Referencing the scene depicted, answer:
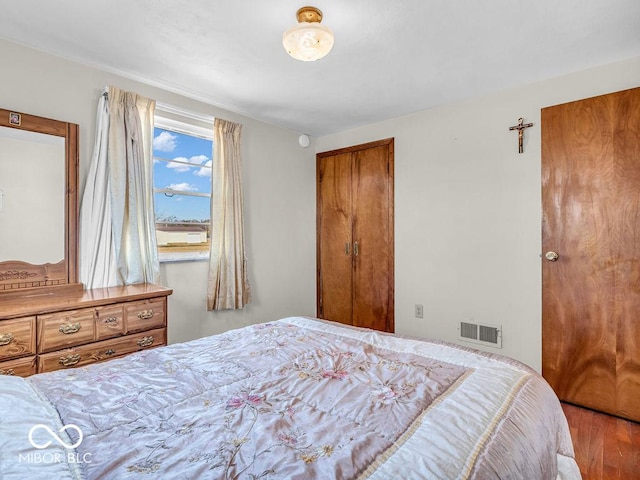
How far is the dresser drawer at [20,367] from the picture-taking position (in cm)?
169

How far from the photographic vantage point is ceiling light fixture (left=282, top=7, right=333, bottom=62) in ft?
5.64

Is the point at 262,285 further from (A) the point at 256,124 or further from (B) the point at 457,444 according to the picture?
(B) the point at 457,444

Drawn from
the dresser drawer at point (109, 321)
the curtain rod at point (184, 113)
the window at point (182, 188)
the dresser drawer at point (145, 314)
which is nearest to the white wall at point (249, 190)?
the curtain rod at point (184, 113)

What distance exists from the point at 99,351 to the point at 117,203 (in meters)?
1.03

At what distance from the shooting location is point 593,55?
2.25 metres

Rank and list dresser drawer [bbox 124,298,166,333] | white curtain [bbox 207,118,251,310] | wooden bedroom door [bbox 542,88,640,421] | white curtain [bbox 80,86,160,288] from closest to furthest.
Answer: dresser drawer [bbox 124,298,166,333] < wooden bedroom door [bbox 542,88,640,421] < white curtain [bbox 80,86,160,288] < white curtain [bbox 207,118,251,310]

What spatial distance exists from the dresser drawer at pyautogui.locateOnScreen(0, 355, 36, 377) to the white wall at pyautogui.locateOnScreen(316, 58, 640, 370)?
2.88 meters

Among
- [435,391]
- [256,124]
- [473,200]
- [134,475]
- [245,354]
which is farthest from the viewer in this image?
[256,124]

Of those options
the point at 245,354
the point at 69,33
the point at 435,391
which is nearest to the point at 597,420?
the point at 435,391

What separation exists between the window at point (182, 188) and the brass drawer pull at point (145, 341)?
784 mm

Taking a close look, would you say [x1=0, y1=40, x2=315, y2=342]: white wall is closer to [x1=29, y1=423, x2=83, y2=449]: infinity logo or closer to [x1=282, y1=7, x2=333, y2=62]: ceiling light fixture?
[x1=282, y1=7, x2=333, y2=62]: ceiling light fixture

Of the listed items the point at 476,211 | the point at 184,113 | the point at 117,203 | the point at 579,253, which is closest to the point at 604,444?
the point at 579,253

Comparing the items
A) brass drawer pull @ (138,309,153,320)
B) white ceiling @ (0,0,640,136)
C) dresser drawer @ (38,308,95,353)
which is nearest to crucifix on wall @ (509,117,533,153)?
white ceiling @ (0,0,640,136)

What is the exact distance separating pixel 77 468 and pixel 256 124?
328 cm
